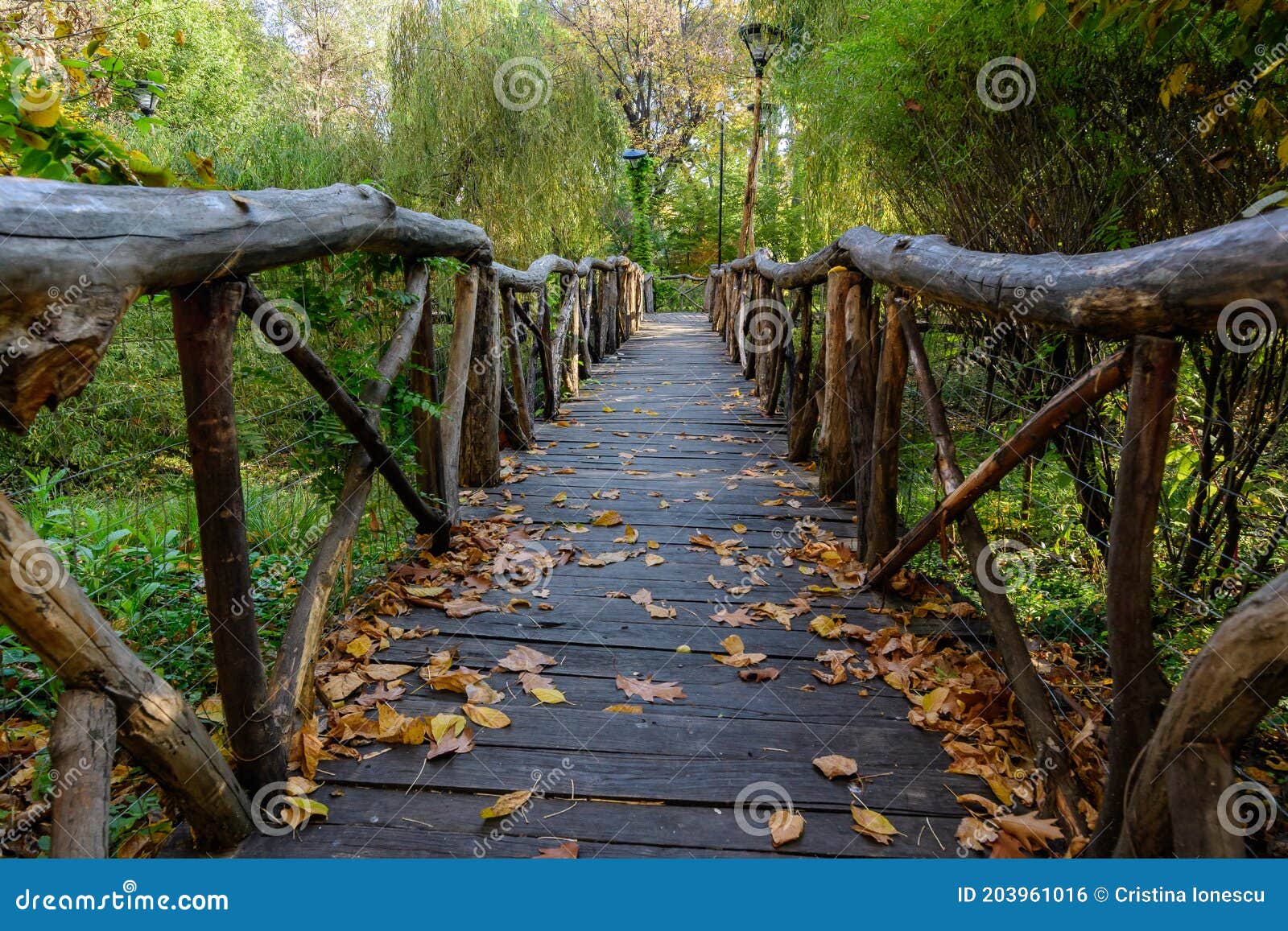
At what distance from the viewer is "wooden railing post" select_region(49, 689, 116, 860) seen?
52.5 inches

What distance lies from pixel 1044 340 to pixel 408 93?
948 cm

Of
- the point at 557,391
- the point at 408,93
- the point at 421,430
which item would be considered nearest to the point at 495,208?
the point at 408,93

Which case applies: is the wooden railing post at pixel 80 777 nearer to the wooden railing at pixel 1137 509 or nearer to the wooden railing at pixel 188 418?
the wooden railing at pixel 188 418

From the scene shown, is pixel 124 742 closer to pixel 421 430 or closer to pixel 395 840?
pixel 395 840

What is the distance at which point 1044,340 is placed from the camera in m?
3.98

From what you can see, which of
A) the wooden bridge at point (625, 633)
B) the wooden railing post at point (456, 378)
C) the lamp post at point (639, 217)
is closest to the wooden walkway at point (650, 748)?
the wooden bridge at point (625, 633)

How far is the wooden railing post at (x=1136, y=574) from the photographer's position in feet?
4.94

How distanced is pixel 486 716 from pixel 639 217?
19.4 metres

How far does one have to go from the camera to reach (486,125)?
424 inches

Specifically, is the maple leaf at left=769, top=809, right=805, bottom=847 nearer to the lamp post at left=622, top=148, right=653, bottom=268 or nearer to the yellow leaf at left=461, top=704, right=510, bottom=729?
the yellow leaf at left=461, top=704, right=510, bottom=729

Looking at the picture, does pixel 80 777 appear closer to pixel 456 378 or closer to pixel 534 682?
pixel 534 682

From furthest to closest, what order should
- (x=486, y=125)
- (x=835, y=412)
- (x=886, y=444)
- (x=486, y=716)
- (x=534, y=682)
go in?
1. (x=486, y=125)
2. (x=835, y=412)
3. (x=886, y=444)
4. (x=534, y=682)
5. (x=486, y=716)

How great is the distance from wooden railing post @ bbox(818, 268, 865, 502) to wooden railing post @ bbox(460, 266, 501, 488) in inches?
74.1

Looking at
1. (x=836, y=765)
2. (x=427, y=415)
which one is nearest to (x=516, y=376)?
(x=427, y=415)
